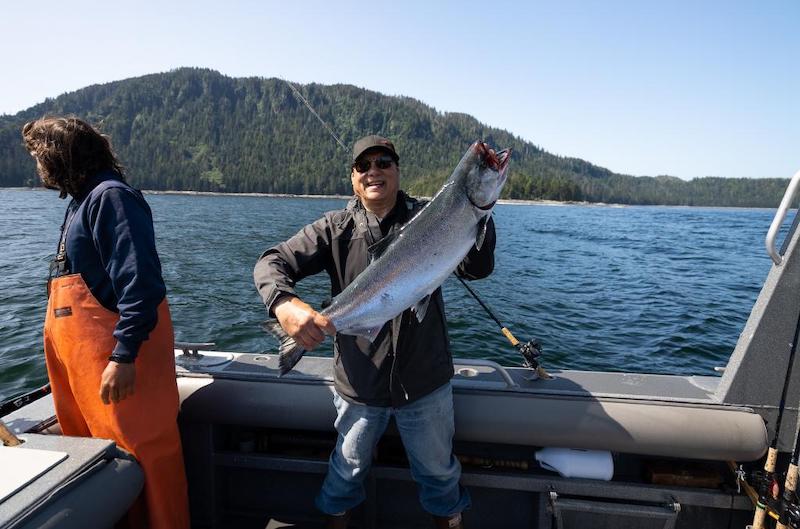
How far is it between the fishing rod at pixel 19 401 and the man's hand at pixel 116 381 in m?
1.33

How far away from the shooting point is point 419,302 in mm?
2836

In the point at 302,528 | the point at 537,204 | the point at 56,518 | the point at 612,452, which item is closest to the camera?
the point at 56,518

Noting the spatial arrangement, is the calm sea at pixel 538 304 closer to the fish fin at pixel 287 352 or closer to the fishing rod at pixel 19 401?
the fishing rod at pixel 19 401

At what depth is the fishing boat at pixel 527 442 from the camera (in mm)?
3213

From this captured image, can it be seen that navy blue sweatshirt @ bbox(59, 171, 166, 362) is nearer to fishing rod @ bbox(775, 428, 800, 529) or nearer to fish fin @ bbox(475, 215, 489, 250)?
fish fin @ bbox(475, 215, 489, 250)

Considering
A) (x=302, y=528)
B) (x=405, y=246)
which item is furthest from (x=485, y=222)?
(x=302, y=528)

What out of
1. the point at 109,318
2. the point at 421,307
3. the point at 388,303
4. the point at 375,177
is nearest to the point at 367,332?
the point at 388,303

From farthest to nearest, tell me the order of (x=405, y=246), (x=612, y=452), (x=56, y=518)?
1. (x=612, y=452)
2. (x=405, y=246)
3. (x=56, y=518)

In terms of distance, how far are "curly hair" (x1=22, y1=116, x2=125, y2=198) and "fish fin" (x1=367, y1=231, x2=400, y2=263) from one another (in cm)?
183

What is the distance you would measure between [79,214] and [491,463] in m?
3.31

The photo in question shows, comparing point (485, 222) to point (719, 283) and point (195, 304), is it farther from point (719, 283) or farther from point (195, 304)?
point (719, 283)

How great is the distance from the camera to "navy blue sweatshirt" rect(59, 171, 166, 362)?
8.80 feet

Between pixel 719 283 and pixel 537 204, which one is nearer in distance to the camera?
→ pixel 719 283

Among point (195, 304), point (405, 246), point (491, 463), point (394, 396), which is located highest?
point (405, 246)
